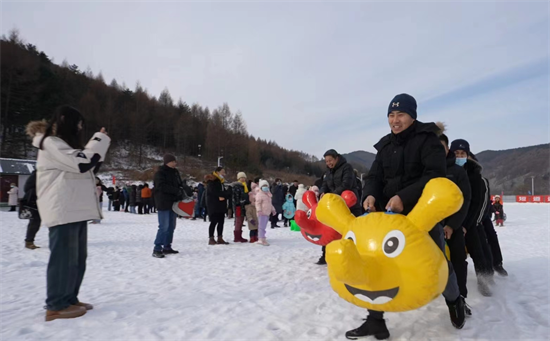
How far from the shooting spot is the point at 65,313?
330 centimetres

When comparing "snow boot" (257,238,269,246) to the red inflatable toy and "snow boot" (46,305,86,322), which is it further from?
"snow boot" (46,305,86,322)

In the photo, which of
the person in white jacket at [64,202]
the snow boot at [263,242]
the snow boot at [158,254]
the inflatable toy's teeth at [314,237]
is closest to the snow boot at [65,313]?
the person in white jacket at [64,202]

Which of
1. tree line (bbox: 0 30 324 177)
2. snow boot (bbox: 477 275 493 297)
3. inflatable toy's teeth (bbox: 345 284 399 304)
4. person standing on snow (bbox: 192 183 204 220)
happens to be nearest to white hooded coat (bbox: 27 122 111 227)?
inflatable toy's teeth (bbox: 345 284 399 304)

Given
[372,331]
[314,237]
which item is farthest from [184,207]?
[372,331]

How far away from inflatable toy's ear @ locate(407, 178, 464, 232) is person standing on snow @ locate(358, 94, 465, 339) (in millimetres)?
344

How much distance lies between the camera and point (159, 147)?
69.2 m

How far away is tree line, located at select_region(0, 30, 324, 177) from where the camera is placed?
1746 inches

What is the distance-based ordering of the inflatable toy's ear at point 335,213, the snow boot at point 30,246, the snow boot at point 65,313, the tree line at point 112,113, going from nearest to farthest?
1. the inflatable toy's ear at point 335,213
2. the snow boot at point 65,313
3. the snow boot at point 30,246
4. the tree line at point 112,113

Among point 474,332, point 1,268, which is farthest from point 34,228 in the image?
point 474,332

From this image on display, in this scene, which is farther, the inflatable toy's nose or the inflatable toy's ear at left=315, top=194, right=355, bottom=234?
the inflatable toy's ear at left=315, top=194, right=355, bottom=234

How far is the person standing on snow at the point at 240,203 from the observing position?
923 centimetres

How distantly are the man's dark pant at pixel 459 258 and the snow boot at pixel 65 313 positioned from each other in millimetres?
3950

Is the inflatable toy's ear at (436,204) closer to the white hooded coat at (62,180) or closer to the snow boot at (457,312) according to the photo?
the snow boot at (457,312)

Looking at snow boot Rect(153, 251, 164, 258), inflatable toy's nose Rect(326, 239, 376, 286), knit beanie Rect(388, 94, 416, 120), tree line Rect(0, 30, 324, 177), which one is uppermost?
tree line Rect(0, 30, 324, 177)
